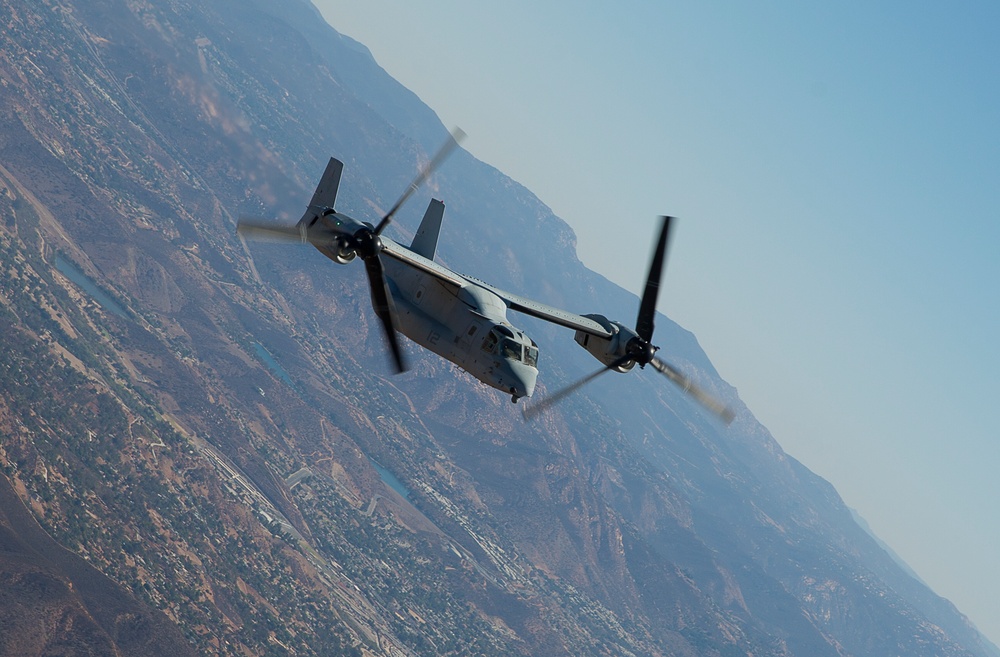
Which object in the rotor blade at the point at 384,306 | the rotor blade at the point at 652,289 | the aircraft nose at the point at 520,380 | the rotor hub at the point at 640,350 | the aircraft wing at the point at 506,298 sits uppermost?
the rotor blade at the point at 652,289

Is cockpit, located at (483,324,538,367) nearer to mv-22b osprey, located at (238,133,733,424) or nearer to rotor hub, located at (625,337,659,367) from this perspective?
mv-22b osprey, located at (238,133,733,424)

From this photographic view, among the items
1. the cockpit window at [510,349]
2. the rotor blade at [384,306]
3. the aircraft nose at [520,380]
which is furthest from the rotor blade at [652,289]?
the rotor blade at [384,306]

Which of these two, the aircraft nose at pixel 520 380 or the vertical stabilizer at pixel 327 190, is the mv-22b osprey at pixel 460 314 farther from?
the vertical stabilizer at pixel 327 190

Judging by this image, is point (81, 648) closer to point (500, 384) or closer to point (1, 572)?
point (1, 572)

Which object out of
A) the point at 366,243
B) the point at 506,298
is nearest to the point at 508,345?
the point at 506,298

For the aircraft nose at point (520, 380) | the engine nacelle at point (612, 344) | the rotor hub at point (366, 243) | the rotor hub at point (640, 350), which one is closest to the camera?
the rotor hub at point (366, 243)

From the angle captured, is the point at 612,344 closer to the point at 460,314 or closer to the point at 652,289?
the point at 652,289

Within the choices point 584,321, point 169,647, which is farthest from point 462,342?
point 169,647
